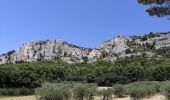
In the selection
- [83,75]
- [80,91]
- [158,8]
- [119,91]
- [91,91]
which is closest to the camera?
[158,8]

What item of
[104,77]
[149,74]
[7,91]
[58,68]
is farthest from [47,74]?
[7,91]

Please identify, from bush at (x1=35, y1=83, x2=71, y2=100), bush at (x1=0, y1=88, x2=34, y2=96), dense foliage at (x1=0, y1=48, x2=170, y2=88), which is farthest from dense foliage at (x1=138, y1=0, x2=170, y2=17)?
dense foliage at (x1=0, y1=48, x2=170, y2=88)

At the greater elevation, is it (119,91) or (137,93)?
(119,91)

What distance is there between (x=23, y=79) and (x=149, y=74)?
32728mm

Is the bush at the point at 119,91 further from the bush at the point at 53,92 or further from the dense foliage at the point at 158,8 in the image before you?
the dense foliage at the point at 158,8

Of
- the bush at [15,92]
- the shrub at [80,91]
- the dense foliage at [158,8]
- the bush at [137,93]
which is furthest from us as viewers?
the bush at [15,92]

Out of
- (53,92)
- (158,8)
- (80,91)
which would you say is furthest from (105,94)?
(158,8)

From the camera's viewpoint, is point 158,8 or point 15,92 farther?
point 15,92

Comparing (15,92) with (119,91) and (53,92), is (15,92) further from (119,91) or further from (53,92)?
(53,92)

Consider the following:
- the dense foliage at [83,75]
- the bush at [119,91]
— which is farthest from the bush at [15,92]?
the bush at [119,91]

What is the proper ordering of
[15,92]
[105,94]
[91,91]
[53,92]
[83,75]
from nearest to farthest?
[53,92] → [91,91] → [105,94] → [15,92] → [83,75]

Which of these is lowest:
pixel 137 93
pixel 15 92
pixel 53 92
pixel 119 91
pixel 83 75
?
pixel 137 93

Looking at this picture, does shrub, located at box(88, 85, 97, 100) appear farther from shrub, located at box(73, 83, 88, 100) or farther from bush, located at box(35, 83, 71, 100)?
bush, located at box(35, 83, 71, 100)

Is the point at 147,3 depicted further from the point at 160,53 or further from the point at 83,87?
the point at 160,53
